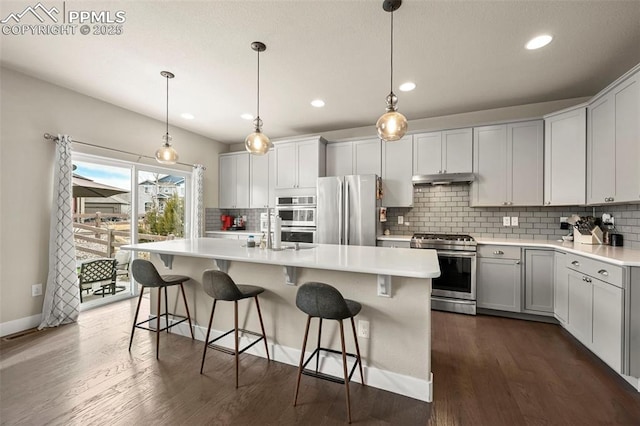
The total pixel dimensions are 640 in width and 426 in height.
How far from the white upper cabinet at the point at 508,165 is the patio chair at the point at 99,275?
5270 millimetres

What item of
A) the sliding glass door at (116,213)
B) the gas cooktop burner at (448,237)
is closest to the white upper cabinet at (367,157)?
the gas cooktop burner at (448,237)

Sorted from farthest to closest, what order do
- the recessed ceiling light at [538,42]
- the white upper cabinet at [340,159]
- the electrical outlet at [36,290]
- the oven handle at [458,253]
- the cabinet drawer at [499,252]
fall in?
1. the white upper cabinet at [340,159]
2. the oven handle at [458,253]
3. the cabinet drawer at [499,252]
4. the electrical outlet at [36,290]
5. the recessed ceiling light at [538,42]

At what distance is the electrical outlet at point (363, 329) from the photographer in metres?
2.11

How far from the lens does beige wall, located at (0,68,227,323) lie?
2.86m

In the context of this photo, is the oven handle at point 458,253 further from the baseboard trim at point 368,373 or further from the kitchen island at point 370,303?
the baseboard trim at point 368,373

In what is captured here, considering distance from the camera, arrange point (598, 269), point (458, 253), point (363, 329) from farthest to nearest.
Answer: point (458, 253) → point (598, 269) → point (363, 329)

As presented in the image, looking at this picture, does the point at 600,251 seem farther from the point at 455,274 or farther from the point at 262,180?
the point at 262,180

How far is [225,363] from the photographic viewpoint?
7.79 ft

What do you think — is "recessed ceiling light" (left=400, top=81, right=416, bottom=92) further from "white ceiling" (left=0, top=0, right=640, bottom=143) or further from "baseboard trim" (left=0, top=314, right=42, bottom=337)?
"baseboard trim" (left=0, top=314, right=42, bottom=337)

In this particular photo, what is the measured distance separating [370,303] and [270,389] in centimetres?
97

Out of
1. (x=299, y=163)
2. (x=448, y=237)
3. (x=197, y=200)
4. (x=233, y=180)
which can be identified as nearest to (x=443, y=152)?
(x=448, y=237)

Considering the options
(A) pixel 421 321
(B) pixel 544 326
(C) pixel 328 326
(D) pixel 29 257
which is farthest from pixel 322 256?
(D) pixel 29 257

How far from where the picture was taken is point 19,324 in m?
2.96

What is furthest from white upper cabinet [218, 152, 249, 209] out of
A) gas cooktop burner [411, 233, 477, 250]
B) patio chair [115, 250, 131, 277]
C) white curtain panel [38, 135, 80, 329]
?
gas cooktop burner [411, 233, 477, 250]
